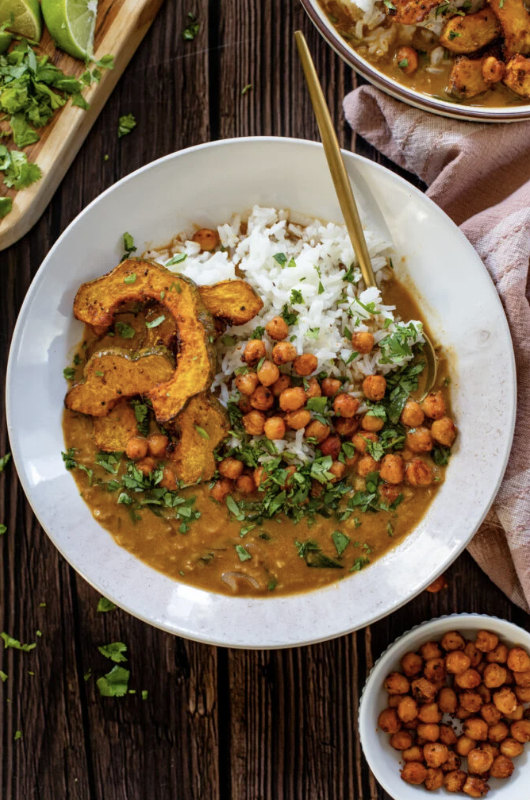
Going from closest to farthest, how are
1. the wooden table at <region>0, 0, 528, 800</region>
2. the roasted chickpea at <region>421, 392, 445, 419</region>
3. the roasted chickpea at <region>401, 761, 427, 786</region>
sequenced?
1. the roasted chickpea at <region>421, 392, 445, 419</region>
2. the roasted chickpea at <region>401, 761, 427, 786</region>
3. the wooden table at <region>0, 0, 528, 800</region>

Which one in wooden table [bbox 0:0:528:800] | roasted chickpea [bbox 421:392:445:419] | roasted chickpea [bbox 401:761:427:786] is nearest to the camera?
roasted chickpea [bbox 421:392:445:419]

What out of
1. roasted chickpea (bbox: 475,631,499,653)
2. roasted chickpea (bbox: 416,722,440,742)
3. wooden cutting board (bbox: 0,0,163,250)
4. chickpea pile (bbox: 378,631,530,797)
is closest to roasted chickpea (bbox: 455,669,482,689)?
chickpea pile (bbox: 378,631,530,797)

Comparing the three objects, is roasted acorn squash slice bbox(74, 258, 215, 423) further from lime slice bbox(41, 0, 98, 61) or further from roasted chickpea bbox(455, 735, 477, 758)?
roasted chickpea bbox(455, 735, 477, 758)

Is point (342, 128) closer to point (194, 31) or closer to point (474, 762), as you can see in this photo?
point (194, 31)

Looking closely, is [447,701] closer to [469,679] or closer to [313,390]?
[469,679]

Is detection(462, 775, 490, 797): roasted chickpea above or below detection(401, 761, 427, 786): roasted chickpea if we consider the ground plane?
below

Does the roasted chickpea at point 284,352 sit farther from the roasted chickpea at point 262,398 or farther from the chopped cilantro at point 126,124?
the chopped cilantro at point 126,124

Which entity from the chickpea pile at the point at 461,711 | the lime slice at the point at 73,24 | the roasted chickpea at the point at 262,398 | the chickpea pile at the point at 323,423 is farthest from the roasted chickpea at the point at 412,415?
the lime slice at the point at 73,24

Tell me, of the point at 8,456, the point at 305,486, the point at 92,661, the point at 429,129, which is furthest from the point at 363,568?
the point at 429,129
